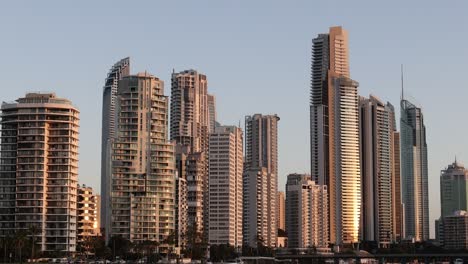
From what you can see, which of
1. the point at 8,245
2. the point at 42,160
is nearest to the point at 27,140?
the point at 42,160

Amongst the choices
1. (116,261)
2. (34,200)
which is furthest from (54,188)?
(116,261)

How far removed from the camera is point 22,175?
648 ft

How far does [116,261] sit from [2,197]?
2903cm

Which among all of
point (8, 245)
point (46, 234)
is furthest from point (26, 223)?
point (8, 245)

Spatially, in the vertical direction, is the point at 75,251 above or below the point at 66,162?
below

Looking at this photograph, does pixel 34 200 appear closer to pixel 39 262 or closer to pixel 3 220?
pixel 3 220

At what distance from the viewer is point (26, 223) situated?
193 metres

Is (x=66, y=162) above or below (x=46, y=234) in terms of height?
above

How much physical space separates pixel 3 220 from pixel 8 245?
67.7 ft

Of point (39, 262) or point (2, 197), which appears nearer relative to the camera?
point (39, 262)

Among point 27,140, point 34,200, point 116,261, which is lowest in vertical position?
point 116,261

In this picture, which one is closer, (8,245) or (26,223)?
(8,245)

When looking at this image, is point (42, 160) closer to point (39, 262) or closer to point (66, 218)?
point (66, 218)

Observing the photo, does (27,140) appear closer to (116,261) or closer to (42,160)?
(42,160)
